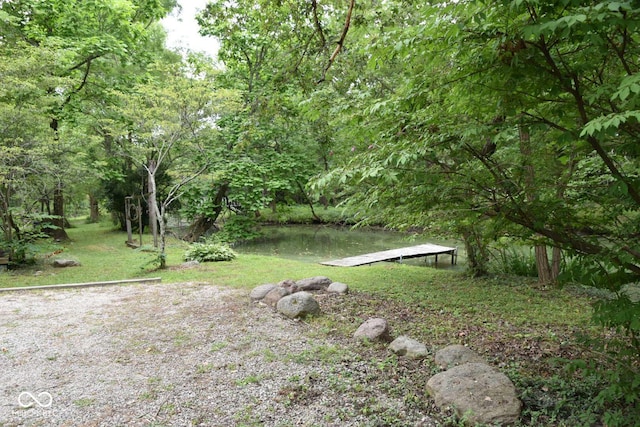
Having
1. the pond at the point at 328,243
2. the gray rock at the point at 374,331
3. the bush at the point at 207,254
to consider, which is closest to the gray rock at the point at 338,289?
the gray rock at the point at 374,331

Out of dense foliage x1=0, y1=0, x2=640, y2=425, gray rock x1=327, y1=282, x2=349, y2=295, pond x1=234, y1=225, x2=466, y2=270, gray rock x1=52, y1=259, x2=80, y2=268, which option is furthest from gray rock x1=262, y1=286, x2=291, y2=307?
gray rock x1=52, y1=259, x2=80, y2=268

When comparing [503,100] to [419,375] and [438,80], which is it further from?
[419,375]

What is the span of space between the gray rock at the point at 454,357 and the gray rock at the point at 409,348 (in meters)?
0.16

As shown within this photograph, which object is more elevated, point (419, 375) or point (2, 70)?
point (2, 70)

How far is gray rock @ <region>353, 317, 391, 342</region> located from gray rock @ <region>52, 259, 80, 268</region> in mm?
7036

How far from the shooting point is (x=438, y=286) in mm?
6191

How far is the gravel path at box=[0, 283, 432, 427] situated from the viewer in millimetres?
2484

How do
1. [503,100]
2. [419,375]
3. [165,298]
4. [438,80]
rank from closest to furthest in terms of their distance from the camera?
[503,100], [438,80], [419,375], [165,298]

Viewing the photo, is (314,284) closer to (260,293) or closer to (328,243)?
(260,293)

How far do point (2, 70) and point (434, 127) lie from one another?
7.68 meters

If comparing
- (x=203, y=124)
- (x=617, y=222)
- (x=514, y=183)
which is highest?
(x=203, y=124)

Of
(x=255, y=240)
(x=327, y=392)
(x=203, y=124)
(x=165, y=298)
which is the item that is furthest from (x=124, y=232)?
(x=327, y=392)

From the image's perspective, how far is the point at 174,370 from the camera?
10.2 ft

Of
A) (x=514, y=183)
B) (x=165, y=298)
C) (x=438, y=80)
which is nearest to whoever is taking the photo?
(x=438, y=80)
